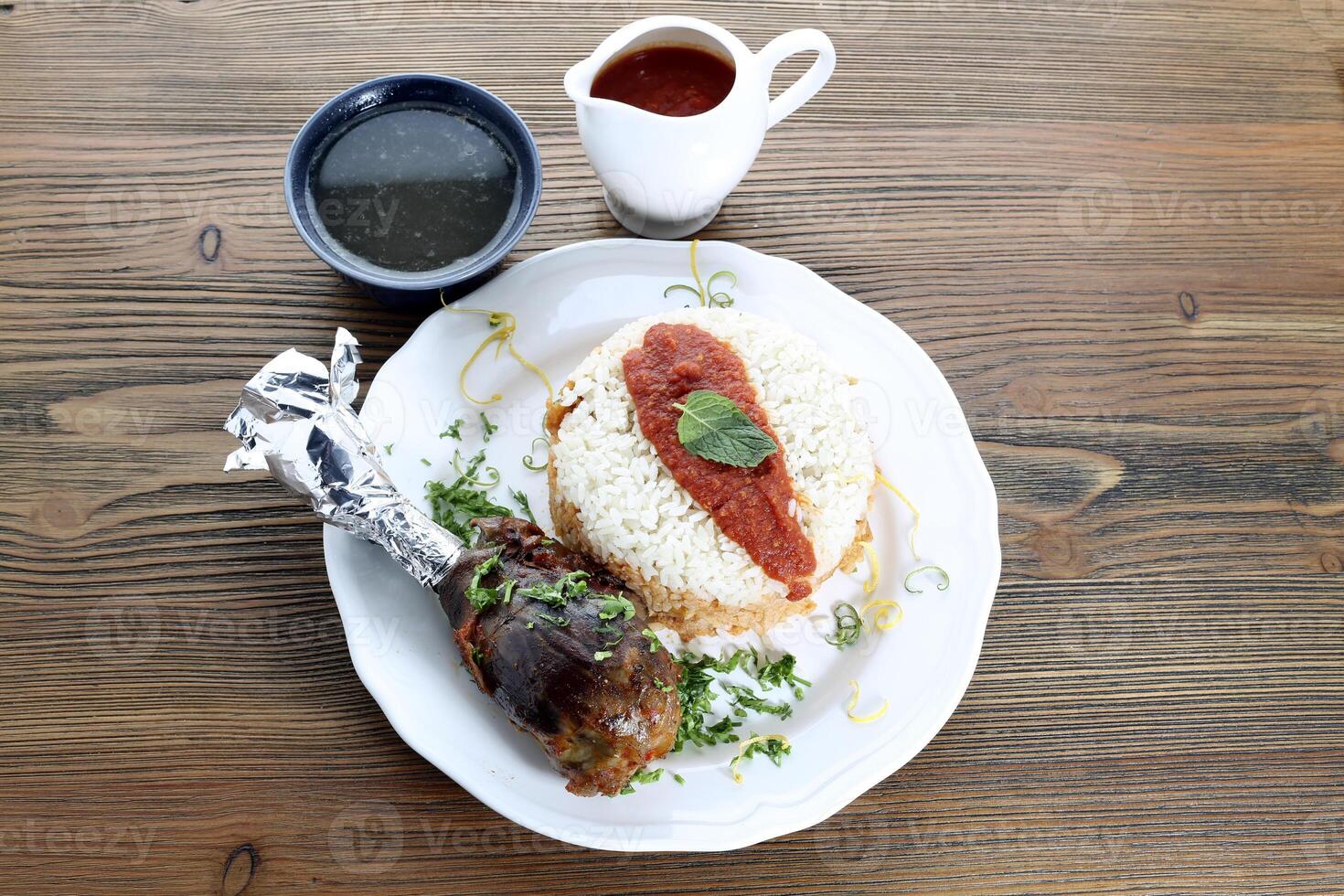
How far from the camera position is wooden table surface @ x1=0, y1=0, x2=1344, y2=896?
3.34m

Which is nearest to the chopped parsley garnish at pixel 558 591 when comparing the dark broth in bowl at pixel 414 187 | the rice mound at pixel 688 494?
the rice mound at pixel 688 494

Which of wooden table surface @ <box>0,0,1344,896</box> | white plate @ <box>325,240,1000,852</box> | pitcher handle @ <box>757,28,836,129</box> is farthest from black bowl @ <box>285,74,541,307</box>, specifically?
pitcher handle @ <box>757,28,836,129</box>

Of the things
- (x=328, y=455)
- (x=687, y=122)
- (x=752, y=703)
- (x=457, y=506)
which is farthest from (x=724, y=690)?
(x=687, y=122)

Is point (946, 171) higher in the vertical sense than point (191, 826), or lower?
higher

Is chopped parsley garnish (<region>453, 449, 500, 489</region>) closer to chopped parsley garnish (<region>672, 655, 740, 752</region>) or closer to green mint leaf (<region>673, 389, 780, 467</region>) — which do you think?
green mint leaf (<region>673, 389, 780, 467</region>)

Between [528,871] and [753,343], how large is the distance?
81.2 inches

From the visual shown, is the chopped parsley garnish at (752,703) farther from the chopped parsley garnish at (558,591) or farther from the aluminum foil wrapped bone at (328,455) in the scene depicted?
the aluminum foil wrapped bone at (328,455)

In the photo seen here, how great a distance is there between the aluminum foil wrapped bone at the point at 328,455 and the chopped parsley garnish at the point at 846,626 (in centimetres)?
142

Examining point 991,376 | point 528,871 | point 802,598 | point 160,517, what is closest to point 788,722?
point 802,598

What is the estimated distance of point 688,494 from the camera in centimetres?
325

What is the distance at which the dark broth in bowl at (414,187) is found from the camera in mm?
3400

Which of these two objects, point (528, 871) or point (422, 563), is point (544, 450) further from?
point (528, 871)

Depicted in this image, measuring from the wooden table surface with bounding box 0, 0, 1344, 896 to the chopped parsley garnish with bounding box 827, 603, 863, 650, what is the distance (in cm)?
55

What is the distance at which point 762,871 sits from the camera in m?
Result: 3.36
